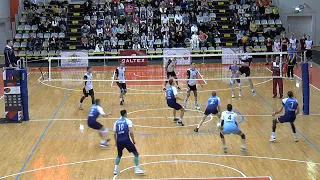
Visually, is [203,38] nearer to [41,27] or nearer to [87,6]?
[87,6]

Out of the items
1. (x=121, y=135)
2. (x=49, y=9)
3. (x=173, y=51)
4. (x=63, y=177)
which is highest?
(x=49, y=9)

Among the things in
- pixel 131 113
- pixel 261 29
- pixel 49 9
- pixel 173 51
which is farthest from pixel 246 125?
pixel 49 9

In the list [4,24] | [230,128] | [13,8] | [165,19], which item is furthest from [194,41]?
[230,128]

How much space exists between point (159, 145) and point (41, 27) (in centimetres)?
2844

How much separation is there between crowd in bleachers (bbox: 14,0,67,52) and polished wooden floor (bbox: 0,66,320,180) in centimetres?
1578

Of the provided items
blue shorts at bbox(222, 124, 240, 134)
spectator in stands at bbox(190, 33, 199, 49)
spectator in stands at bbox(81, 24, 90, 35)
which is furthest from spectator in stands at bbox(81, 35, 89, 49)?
blue shorts at bbox(222, 124, 240, 134)

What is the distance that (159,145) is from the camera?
2028cm

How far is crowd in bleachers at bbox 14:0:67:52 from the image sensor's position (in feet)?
146

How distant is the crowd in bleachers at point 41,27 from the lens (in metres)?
44.6

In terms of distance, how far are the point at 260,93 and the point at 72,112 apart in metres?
10.2

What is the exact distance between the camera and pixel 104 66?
1641 inches

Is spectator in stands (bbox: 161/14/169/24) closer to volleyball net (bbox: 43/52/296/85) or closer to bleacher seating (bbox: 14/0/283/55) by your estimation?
bleacher seating (bbox: 14/0/283/55)

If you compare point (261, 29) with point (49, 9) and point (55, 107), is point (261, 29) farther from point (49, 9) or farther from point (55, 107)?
point (55, 107)

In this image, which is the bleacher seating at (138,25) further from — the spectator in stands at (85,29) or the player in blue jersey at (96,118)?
the player in blue jersey at (96,118)
